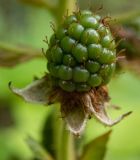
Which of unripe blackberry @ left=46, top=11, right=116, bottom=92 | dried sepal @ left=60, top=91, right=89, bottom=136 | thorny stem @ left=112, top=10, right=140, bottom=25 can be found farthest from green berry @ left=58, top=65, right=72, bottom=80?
thorny stem @ left=112, top=10, right=140, bottom=25

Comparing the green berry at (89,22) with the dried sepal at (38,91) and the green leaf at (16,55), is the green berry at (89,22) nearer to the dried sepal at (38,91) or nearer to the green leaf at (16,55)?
the dried sepal at (38,91)

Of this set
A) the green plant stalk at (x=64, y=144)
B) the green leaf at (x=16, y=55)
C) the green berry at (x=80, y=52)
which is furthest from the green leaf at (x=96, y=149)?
the green leaf at (x=16, y=55)

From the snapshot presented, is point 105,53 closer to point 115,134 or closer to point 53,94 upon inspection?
point 53,94

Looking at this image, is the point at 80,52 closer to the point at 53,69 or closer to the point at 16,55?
the point at 53,69

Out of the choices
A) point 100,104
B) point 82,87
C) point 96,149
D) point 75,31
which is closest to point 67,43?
point 75,31

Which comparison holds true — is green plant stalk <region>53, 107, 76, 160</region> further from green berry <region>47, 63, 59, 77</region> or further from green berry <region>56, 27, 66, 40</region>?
green berry <region>56, 27, 66, 40</region>

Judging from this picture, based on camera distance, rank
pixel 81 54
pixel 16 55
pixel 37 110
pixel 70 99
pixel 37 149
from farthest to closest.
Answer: pixel 37 110 → pixel 16 55 → pixel 37 149 → pixel 70 99 → pixel 81 54

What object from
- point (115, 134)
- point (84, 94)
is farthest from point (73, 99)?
point (115, 134)

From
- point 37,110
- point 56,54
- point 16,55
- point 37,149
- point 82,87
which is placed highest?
point 56,54
